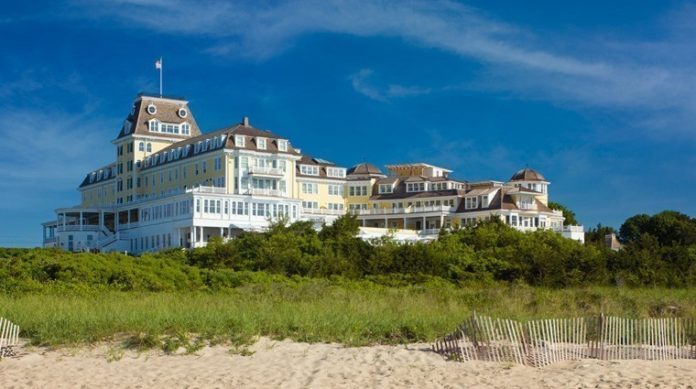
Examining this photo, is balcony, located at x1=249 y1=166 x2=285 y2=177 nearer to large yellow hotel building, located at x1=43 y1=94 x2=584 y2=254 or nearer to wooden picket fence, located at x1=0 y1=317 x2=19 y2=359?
large yellow hotel building, located at x1=43 y1=94 x2=584 y2=254

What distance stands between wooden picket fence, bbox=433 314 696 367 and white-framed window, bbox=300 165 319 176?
77.5 meters

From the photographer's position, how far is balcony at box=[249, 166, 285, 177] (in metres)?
86.5

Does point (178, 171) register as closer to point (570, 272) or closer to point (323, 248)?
point (323, 248)

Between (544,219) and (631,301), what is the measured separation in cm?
6412

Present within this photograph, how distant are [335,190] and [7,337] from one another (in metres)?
81.5

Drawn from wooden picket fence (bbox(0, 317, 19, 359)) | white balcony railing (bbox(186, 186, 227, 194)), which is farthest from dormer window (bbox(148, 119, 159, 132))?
wooden picket fence (bbox(0, 317, 19, 359))

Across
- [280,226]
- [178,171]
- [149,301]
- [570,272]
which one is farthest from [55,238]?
[149,301]

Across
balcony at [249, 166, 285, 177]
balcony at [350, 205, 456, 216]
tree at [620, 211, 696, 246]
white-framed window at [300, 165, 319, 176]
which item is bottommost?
tree at [620, 211, 696, 246]

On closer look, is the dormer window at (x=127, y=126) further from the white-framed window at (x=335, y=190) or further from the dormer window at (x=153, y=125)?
the white-framed window at (x=335, y=190)

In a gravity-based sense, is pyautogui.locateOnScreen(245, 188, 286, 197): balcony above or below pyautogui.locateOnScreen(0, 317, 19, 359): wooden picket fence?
above

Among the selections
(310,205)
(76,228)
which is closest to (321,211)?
(310,205)

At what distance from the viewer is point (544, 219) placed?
3765 inches

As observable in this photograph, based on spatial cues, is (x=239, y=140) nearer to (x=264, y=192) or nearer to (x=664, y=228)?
(x=264, y=192)

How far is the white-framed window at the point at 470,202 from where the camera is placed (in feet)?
309
